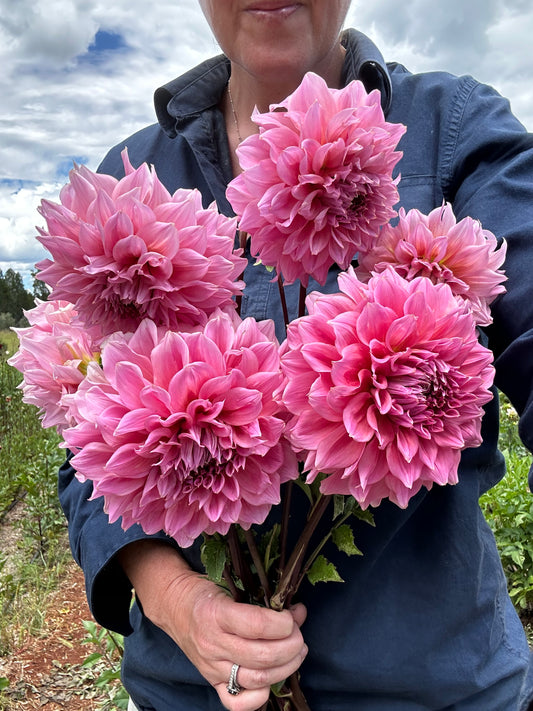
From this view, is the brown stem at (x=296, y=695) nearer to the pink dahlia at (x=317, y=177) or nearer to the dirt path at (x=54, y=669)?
the pink dahlia at (x=317, y=177)

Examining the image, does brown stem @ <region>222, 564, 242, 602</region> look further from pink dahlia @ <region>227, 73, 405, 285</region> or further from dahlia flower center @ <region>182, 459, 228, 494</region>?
pink dahlia @ <region>227, 73, 405, 285</region>

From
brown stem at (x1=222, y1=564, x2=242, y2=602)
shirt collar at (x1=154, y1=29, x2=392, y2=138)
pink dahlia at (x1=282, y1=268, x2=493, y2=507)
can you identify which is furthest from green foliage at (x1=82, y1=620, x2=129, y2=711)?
pink dahlia at (x1=282, y1=268, x2=493, y2=507)

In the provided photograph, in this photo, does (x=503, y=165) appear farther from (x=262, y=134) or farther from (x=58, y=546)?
(x=58, y=546)

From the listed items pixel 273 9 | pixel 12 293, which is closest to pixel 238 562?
pixel 273 9

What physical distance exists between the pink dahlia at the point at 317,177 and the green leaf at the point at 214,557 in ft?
1.37

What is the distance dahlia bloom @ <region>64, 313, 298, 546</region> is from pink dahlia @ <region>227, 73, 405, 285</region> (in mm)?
142

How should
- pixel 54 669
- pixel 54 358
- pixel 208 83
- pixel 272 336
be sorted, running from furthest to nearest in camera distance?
pixel 54 669
pixel 208 83
pixel 54 358
pixel 272 336

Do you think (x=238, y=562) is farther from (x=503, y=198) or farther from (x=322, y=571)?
(x=503, y=198)

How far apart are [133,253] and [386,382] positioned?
0.35 metres

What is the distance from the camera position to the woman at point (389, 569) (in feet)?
3.57

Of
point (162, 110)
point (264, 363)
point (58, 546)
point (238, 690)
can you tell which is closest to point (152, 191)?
point (264, 363)

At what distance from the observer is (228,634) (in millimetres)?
1060

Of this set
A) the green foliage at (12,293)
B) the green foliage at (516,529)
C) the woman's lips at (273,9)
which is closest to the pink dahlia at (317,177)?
the woman's lips at (273,9)

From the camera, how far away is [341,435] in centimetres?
75
